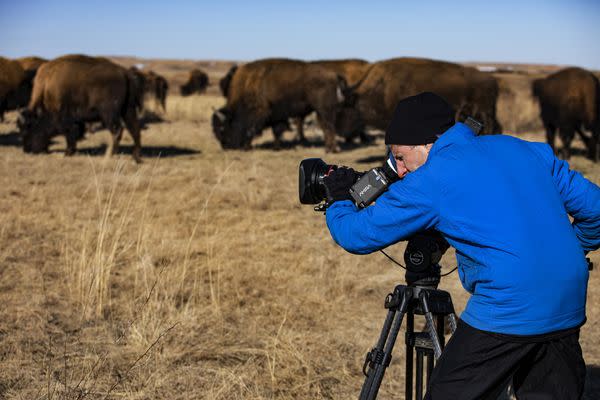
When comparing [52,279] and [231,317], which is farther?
[52,279]

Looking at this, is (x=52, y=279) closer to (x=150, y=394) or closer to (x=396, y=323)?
(x=150, y=394)

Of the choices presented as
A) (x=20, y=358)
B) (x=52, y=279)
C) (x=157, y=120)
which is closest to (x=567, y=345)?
(x=20, y=358)

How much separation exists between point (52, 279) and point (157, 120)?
19495 millimetres

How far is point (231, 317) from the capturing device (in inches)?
224

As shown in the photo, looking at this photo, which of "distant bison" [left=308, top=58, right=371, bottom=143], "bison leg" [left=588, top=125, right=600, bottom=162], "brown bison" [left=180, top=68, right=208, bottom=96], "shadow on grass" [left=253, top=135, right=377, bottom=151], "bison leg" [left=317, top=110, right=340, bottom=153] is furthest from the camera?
"brown bison" [left=180, top=68, right=208, bottom=96]

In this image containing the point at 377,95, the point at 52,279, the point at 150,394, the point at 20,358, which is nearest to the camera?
the point at 150,394

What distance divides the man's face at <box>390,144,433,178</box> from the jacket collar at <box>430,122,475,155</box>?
0.26 feet

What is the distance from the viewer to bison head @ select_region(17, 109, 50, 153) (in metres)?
14.9

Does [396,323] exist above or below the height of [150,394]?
above

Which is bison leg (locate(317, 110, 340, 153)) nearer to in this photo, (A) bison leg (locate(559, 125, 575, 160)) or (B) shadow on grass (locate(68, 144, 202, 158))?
(B) shadow on grass (locate(68, 144, 202, 158))

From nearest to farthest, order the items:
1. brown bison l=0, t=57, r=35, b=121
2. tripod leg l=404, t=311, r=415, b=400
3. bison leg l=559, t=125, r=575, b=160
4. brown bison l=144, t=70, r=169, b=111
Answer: tripod leg l=404, t=311, r=415, b=400 → bison leg l=559, t=125, r=575, b=160 → brown bison l=0, t=57, r=35, b=121 → brown bison l=144, t=70, r=169, b=111

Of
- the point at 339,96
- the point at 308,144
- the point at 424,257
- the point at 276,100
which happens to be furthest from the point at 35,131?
the point at 424,257

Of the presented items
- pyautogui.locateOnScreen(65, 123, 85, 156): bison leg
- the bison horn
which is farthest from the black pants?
the bison horn

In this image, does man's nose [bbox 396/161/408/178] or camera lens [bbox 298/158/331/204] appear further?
camera lens [bbox 298/158/331/204]
